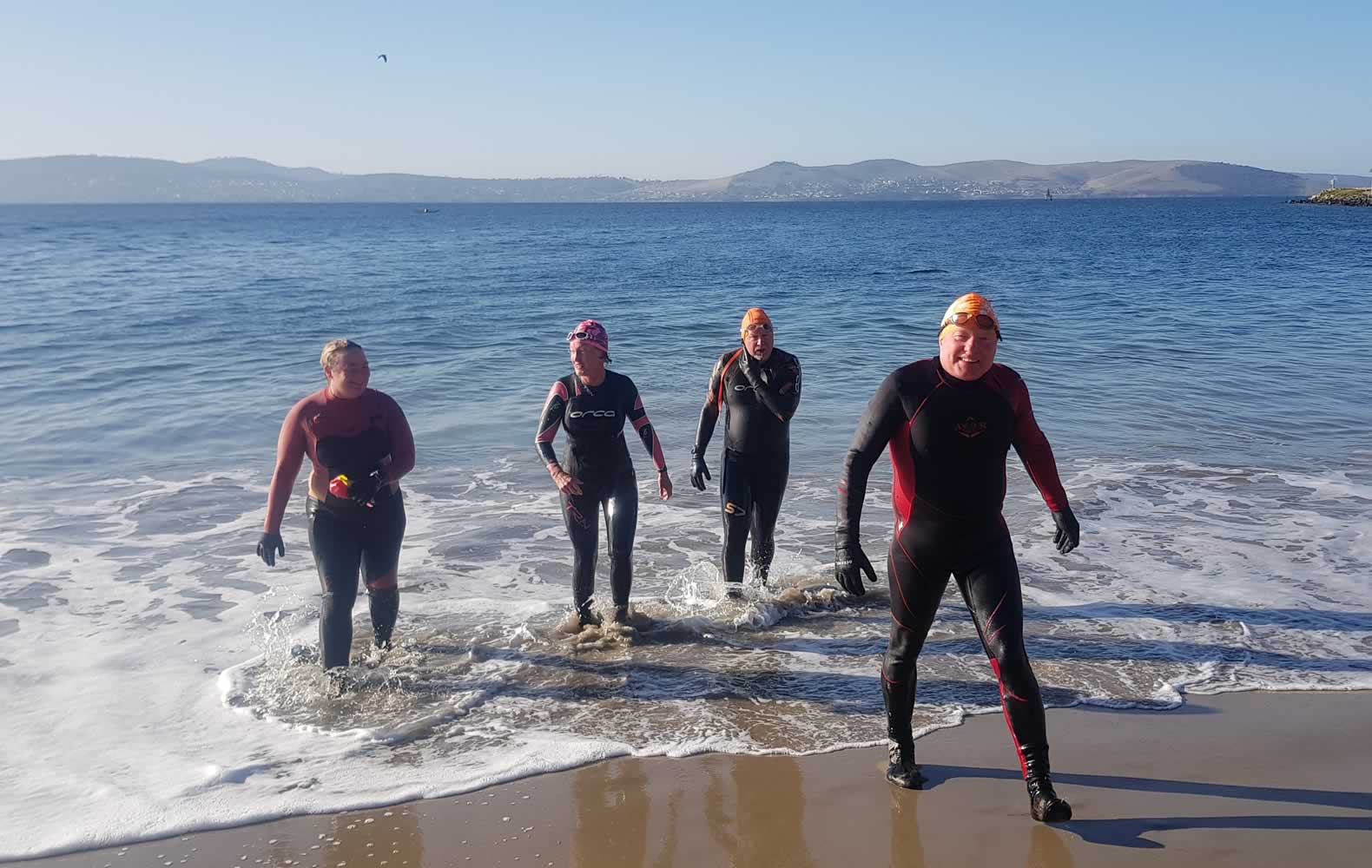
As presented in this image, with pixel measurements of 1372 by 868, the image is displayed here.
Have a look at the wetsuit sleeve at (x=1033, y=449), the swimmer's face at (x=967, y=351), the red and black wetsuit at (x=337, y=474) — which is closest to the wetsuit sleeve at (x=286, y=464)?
the red and black wetsuit at (x=337, y=474)

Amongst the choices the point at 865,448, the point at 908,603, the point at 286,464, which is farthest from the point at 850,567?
the point at 286,464

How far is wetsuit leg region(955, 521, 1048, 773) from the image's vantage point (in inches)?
161

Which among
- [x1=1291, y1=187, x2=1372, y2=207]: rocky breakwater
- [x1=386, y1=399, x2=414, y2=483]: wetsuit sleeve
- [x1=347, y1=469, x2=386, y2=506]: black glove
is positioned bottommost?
[x1=347, y1=469, x2=386, y2=506]: black glove

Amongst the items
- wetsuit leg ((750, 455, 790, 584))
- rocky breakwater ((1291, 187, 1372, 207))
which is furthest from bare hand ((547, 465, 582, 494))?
rocky breakwater ((1291, 187, 1372, 207))

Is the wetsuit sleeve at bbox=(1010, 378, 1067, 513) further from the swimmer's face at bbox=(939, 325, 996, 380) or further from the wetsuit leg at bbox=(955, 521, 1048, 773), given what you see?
the wetsuit leg at bbox=(955, 521, 1048, 773)

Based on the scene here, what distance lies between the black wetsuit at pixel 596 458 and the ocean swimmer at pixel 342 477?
912 mm

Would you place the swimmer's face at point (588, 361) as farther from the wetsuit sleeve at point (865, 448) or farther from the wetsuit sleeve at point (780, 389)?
the wetsuit sleeve at point (865, 448)

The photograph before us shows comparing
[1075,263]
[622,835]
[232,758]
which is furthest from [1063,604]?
[1075,263]

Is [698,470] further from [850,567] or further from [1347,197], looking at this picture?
[1347,197]

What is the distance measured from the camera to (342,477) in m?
5.47

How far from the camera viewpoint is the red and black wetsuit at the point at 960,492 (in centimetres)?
411

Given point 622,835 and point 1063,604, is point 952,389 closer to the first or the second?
point 622,835

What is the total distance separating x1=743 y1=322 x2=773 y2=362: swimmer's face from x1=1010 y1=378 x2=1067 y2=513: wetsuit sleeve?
7.96 ft

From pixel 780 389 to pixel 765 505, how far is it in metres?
0.81
